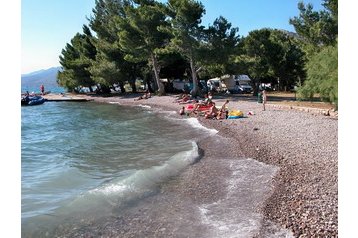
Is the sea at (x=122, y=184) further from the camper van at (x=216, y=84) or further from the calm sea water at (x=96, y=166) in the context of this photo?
the camper van at (x=216, y=84)

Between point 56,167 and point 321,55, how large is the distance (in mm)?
15795

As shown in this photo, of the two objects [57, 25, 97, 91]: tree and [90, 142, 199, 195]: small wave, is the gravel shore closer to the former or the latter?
[90, 142, 199, 195]: small wave

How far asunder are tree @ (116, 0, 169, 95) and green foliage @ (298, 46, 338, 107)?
1007 inches

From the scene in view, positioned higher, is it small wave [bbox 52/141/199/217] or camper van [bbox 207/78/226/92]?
camper van [bbox 207/78/226/92]

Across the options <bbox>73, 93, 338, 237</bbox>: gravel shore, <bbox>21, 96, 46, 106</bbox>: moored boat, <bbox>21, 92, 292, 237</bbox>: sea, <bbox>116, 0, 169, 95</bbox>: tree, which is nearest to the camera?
<bbox>73, 93, 338, 237</bbox>: gravel shore

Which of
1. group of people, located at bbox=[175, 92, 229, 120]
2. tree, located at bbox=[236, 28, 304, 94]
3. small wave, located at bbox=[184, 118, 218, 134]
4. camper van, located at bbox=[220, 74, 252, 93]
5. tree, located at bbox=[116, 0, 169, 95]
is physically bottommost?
small wave, located at bbox=[184, 118, 218, 134]

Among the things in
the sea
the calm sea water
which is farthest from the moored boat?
the sea

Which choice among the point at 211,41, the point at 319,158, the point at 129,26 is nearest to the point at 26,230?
the point at 319,158

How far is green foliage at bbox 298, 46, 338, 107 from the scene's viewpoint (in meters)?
17.7

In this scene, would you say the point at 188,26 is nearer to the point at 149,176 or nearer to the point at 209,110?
the point at 209,110

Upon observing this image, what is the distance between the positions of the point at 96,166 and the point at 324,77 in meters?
13.2
